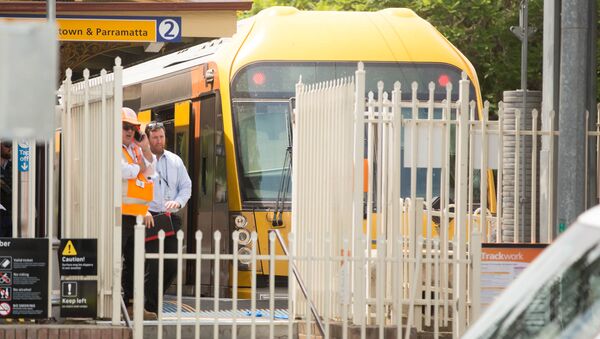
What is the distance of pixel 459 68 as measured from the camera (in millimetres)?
16344

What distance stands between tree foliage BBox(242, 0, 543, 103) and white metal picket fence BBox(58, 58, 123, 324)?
22201 millimetres

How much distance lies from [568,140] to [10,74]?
18.7ft

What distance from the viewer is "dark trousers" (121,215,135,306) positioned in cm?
1183

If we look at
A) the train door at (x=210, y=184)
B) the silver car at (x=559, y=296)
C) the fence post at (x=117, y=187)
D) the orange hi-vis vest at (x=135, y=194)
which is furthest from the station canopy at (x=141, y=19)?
the silver car at (x=559, y=296)

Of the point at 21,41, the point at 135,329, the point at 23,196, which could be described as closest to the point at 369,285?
the point at 135,329

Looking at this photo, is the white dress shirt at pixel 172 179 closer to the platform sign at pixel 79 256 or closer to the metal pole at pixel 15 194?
the platform sign at pixel 79 256

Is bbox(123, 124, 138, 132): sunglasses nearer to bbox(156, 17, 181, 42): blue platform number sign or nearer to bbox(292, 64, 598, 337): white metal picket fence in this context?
bbox(156, 17, 181, 42): blue platform number sign

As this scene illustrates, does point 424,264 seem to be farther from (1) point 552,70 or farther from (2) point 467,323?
(1) point 552,70

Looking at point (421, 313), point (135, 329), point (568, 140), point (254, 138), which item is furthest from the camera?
point (254, 138)

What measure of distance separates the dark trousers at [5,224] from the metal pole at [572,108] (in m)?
4.04

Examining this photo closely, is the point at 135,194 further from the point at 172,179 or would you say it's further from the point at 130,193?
the point at 172,179

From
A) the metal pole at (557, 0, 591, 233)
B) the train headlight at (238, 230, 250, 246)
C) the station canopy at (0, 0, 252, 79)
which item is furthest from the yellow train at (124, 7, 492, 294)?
the metal pole at (557, 0, 591, 233)

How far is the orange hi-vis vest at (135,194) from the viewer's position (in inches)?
469

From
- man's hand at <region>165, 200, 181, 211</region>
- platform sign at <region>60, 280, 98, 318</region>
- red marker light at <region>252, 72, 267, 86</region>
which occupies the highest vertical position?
red marker light at <region>252, 72, 267, 86</region>
